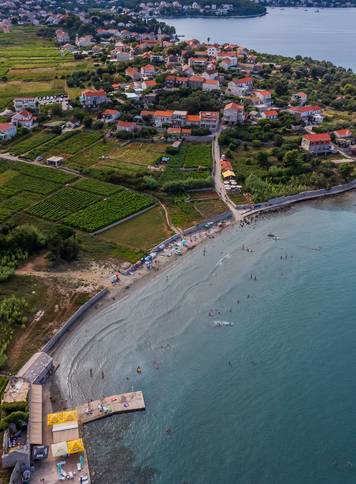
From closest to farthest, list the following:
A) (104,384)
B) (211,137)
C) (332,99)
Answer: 1. (104,384)
2. (211,137)
3. (332,99)

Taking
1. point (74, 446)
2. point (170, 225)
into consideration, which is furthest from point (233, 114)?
point (74, 446)

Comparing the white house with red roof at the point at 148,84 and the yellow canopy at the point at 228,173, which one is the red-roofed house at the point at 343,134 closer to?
the yellow canopy at the point at 228,173

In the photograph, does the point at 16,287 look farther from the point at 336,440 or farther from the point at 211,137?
the point at 211,137

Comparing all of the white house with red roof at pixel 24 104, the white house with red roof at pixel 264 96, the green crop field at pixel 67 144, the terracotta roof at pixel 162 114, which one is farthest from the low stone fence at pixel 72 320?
the white house with red roof at pixel 264 96

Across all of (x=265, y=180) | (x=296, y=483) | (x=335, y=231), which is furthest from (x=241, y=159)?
(x=296, y=483)

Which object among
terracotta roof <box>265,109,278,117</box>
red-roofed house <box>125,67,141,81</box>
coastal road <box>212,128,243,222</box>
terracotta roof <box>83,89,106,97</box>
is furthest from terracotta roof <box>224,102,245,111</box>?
red-roofed house <box>125,67,141,81</box>
